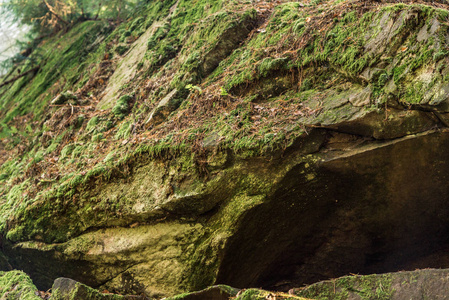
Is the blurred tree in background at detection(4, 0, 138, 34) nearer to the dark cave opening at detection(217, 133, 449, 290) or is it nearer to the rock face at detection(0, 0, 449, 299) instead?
the rock face at detection(0, 0, 449, 299)

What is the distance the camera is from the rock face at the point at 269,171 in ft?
14.7

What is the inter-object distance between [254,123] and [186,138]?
1.07 m

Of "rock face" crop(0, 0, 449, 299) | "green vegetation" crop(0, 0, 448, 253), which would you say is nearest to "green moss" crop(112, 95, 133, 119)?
"green vegetation" crop(0, 0, 448, 253)

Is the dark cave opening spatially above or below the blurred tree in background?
below

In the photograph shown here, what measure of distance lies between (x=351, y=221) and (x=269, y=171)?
159 centimetres

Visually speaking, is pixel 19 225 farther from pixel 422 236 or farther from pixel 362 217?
pixel 422 236

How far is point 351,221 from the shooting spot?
5270 mm

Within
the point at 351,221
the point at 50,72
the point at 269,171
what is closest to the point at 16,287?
the point at 269,171

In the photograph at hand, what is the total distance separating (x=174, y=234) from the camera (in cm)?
514

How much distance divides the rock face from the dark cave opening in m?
0.02

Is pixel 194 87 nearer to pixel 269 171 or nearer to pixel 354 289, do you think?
pixel 269 171

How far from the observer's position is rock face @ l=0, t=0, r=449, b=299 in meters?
4.47

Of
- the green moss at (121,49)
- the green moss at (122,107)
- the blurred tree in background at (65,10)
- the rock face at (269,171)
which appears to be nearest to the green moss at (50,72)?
the blurred tree in background at (65,10)

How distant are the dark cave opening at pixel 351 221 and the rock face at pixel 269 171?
0.8 inches
